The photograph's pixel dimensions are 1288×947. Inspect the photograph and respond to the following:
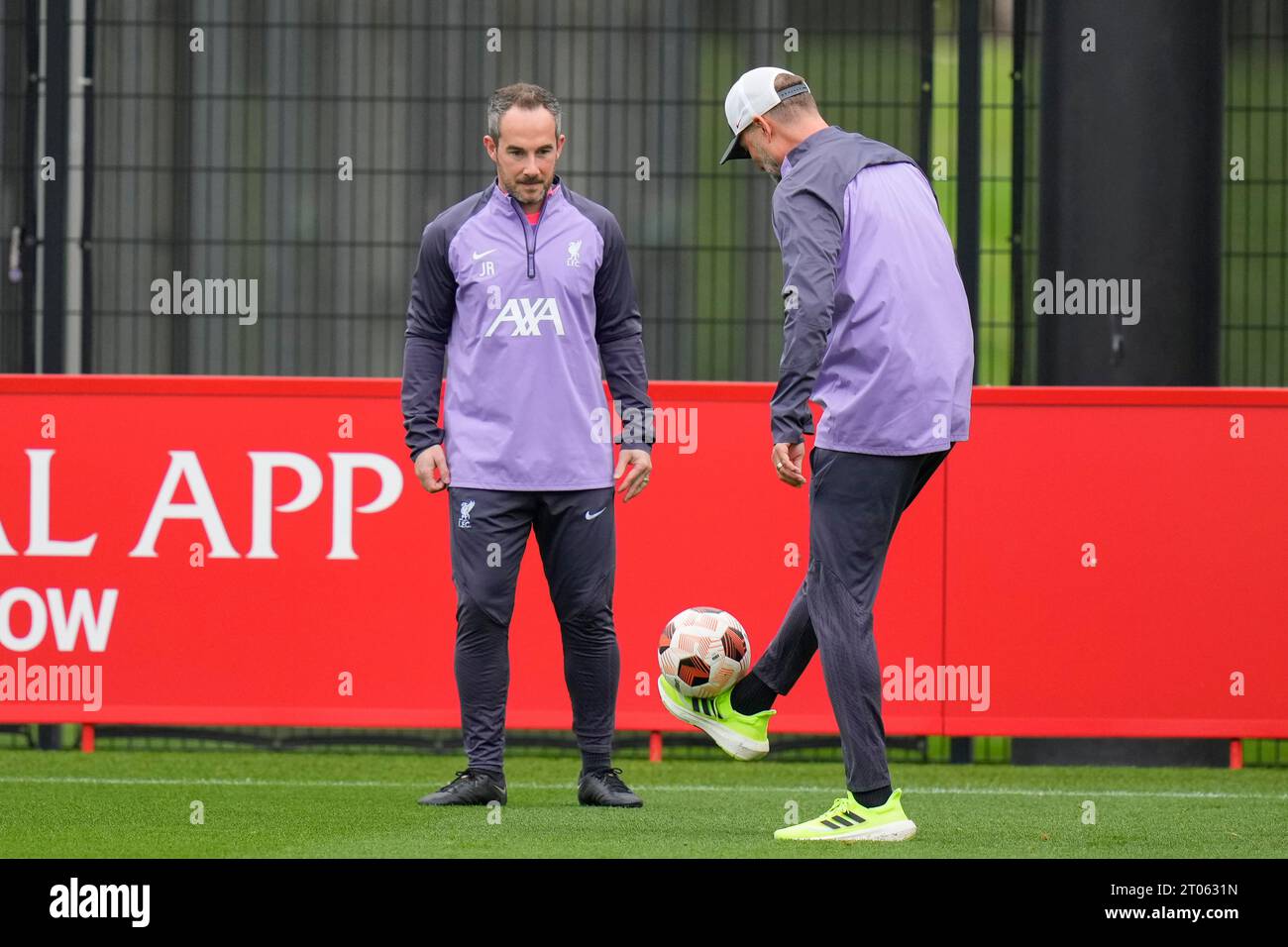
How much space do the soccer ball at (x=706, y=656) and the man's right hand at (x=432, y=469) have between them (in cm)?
85

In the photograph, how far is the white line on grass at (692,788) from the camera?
6770mm

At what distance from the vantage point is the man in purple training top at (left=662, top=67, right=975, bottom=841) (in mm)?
5055

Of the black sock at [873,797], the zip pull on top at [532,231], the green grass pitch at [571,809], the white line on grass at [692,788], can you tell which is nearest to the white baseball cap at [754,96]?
the zip pull on top at [532,231]

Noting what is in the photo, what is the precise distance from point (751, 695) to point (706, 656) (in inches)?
6.2

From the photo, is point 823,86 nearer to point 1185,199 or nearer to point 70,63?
point 1185,199

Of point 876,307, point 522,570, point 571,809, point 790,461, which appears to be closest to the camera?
point 790,461

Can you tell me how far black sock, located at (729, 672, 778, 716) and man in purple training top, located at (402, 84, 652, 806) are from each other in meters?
0.64

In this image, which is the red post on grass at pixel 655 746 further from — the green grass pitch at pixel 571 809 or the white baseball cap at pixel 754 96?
the white baseball cap at pixel 754 96

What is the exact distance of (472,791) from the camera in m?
5.99

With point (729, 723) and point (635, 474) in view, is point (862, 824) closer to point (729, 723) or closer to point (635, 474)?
point (729, 723)

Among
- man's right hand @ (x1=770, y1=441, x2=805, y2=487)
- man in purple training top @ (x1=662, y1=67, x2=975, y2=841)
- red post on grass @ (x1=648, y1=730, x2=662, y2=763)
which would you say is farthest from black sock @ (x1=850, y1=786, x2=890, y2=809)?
red post on grass @ (x1=648, y1=730, x2=662, y2=763)

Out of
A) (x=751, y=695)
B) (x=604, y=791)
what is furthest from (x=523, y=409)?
(x=604, y=791)

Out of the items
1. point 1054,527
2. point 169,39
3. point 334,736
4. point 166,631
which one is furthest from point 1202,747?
point 169,39
